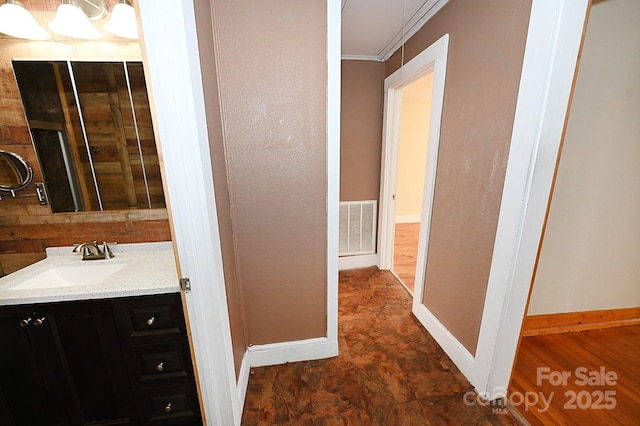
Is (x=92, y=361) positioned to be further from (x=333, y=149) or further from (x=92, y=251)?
(x=333, y=149)

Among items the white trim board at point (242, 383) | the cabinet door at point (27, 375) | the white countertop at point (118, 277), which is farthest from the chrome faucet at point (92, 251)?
the white trim board at point (242, 383)

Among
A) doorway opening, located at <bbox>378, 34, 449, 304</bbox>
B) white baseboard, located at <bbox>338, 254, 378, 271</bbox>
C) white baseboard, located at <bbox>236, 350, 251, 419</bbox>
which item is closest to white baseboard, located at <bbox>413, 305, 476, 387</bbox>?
doorway opening, located at <bbox>378, 34, 449, 304</bbox>

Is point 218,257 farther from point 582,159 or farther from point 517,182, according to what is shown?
point 582,159

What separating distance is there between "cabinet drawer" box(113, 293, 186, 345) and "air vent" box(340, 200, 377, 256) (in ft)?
6.62

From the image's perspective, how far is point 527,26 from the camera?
1.03 meters

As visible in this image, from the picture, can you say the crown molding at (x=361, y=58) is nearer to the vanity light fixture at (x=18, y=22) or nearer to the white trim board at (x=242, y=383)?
the vanity light fixture at (x=18, y=22)

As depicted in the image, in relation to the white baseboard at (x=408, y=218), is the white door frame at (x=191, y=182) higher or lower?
higher

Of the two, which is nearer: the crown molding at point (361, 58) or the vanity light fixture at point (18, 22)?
the vanity light fixture at point (18, 22)

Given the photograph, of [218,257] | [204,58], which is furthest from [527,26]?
[218,257]

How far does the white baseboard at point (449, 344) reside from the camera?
1.46m

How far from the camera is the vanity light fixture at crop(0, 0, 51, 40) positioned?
1095 millimetres

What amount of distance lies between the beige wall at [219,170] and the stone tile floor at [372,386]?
0.30 m

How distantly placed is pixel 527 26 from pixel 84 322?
7.67 feet

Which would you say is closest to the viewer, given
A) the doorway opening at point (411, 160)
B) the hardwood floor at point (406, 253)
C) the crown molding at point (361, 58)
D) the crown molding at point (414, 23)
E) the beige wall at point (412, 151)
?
the crown molding at point (414, 23)
